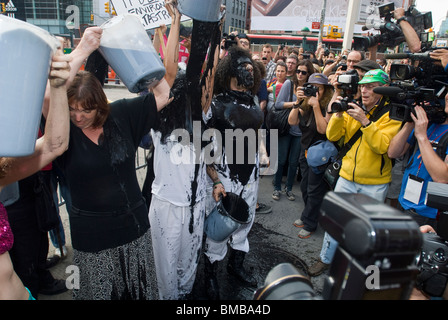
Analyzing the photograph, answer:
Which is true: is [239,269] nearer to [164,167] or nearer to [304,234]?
[304,234]

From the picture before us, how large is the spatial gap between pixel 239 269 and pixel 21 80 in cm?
230


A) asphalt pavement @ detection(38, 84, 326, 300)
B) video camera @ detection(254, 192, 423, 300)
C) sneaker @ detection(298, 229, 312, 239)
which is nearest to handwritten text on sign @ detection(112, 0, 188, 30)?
video camera @ detection(254, 192, 423, 300)

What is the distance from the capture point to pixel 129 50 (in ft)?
5.08

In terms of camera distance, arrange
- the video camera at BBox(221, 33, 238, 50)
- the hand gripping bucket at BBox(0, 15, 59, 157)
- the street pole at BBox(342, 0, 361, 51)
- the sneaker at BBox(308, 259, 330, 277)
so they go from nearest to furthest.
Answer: the hand gripping bucket at BBox(0, 15, 59, 157) < the sneaker at BBox(308, 259, 330, 277) < the video camera at BBox(221, 33, 238, 50) < the street pole at BBox(342, 0, 361, 51)

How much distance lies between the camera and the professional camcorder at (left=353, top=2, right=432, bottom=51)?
10.1 ft

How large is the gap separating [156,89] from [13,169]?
0.83m

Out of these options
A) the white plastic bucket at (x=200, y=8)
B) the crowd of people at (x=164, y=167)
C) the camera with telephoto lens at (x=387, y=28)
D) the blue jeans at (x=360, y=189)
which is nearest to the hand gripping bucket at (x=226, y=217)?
the crowd of people at (x=164, y=167)

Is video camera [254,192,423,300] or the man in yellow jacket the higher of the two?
video camera [254,192,423,300]

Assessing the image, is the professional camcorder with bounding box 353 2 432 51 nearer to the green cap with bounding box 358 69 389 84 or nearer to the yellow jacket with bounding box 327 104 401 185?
the green cap with bounding box 358 69 389 84

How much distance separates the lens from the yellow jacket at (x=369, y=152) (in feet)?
8.04

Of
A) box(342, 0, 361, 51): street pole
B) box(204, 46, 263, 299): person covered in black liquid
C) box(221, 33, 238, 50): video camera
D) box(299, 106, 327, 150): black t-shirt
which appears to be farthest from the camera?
box(342, 0, 361, 51): street pole

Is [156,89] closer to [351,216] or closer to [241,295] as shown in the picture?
[351,216]

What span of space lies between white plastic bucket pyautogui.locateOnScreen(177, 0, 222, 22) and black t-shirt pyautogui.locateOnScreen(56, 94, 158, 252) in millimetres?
522
